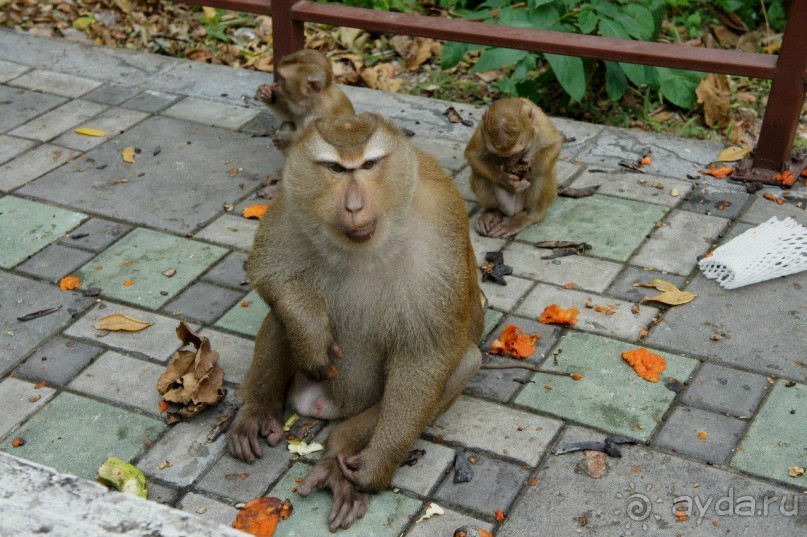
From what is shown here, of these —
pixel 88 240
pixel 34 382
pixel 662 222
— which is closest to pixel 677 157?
pixel 662 222

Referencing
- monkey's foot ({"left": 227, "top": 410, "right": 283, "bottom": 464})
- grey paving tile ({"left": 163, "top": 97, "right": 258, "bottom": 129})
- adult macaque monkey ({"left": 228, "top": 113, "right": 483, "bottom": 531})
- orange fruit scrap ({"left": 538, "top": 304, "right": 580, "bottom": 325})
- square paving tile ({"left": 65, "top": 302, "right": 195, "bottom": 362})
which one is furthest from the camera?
grey paving tile ({"left": 163, "top": 97, "right": 258, "bottom": 129})

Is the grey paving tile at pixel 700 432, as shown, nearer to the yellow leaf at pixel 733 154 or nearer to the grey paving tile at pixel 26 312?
the yellow leaf at pixel 733 154

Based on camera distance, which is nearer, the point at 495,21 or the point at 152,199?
the point at 152,199

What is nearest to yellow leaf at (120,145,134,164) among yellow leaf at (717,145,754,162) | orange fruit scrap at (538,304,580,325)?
orange fruit scrap at (538,304,580,325)

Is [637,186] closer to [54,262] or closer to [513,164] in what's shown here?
[513,164]

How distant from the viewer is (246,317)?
189 inches

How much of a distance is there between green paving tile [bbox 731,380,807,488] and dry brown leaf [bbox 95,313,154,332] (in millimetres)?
2566

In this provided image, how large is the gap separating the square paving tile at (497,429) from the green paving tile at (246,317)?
1.07 metres

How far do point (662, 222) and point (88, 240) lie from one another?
297 cm

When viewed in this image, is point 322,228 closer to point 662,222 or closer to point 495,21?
point 662,222

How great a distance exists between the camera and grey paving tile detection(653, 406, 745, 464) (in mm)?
3875

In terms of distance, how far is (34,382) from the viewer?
172 inches

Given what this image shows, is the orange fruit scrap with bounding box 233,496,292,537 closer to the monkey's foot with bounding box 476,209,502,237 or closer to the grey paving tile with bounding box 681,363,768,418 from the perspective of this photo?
the grey paving tile with bounding box 681,363,768,418

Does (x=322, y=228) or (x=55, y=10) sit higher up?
(x=322, y=228)
